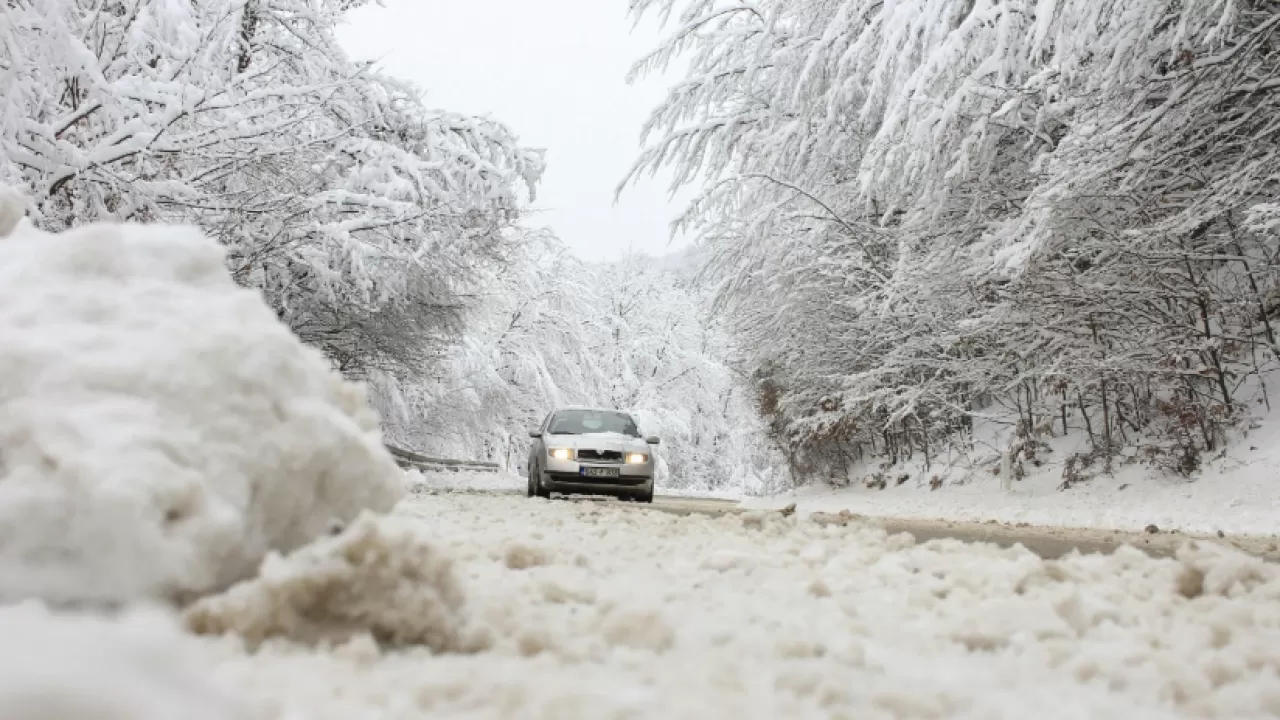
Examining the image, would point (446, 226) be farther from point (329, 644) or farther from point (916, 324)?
point (329, 644)

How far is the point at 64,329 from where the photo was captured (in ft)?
8.66

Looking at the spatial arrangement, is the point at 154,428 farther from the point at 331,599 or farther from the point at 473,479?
the point at 473,479

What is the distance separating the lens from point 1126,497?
9867 mm

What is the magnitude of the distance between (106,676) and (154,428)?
125 centimetres

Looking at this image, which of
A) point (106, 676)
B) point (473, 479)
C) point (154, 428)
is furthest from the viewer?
point (473, 479)

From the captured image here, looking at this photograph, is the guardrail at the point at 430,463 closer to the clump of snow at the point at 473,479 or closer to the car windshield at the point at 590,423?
the clump of snow at the point at 473,479

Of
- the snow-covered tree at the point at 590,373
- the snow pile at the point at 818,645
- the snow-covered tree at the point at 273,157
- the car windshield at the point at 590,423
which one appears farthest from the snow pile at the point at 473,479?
the snow pile at the point at 818,645

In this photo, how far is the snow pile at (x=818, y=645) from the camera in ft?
5.67

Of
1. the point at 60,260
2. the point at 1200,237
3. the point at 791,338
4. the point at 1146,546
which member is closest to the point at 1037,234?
the point at 1200,237

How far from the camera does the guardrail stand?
20.7 metres

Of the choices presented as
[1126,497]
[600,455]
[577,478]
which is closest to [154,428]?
[1126,497]

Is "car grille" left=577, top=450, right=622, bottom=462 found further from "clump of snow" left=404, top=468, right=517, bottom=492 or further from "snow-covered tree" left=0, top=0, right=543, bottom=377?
"clump of snow" left=404, top=468, right=517, bottom=492

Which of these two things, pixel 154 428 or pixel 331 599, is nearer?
pixel 331 599

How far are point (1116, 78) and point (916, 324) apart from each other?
18.6ft
